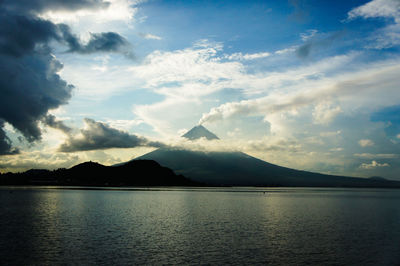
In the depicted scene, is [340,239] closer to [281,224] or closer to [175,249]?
[281,224]

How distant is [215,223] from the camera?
5297 cm

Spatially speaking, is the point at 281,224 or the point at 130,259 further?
the point at 281,224

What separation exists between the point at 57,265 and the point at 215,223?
30.2 metres

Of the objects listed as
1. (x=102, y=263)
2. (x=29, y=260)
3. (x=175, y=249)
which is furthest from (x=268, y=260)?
(x=29, y=260)

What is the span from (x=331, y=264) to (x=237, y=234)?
15.5 metres

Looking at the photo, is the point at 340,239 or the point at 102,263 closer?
the point at 102,263

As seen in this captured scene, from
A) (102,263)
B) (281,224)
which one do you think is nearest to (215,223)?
(281,224)

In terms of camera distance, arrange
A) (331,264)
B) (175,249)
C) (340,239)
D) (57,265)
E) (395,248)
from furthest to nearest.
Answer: (340,239) < (395,248) < (175,249) < (331,264) < (57,265)

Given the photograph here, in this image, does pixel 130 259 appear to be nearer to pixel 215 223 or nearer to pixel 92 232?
pixel 92 232

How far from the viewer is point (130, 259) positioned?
28.7 meters

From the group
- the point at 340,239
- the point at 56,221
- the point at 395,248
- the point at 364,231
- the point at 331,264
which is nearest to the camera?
the point at 331,264

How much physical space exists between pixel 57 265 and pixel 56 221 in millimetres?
28824

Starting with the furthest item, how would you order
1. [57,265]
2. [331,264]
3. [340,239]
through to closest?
[340,239], [331,264], [57,265]

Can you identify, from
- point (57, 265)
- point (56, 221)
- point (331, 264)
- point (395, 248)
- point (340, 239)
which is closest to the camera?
point (57, 265)
